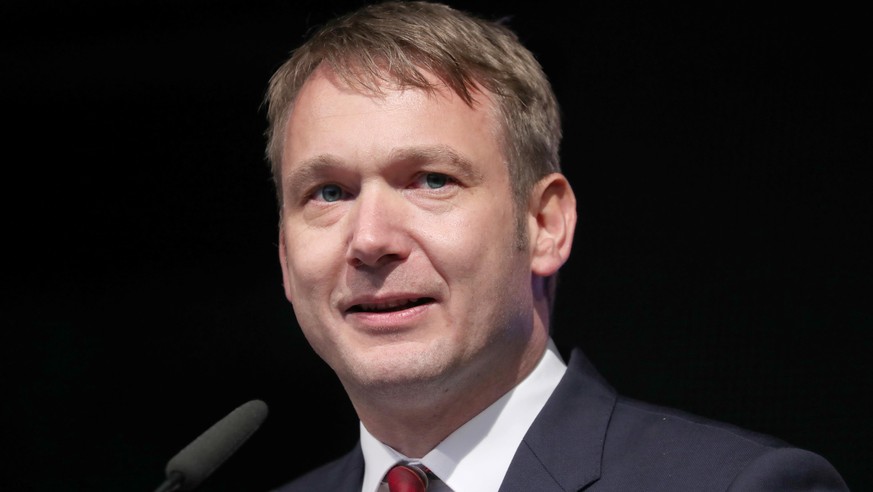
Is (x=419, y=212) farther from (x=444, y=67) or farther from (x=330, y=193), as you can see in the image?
(x=444, y=67)

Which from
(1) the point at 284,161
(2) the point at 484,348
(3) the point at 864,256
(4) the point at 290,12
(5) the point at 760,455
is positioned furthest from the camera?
(4) the point at 290,12

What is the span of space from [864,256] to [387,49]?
1.39 m

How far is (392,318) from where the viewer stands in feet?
6.83

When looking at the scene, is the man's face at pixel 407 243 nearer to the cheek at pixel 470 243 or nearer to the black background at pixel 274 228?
the cheek at pixel 470 243

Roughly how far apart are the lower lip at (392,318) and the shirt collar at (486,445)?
0.87ft

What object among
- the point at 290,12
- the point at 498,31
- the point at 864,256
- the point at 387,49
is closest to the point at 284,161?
the point at 387,49

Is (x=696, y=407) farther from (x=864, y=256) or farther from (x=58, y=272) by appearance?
(x=58, y=272)

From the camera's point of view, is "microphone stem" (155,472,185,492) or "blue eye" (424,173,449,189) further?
"blue eye" (424,173,449,189)

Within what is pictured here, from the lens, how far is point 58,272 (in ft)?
10.9

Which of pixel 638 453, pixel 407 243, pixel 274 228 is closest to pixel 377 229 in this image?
pixel 407 243

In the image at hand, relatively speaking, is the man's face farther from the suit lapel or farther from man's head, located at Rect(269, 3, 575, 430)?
the suit lapel

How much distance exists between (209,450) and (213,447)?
0.05 ft

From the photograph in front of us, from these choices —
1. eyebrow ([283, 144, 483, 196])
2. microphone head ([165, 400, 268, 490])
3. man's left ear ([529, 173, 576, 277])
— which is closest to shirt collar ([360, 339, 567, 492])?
man's left ear ([529, 173, 576, 277])

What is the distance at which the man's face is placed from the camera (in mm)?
2076
